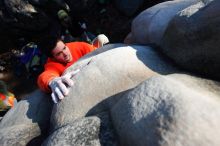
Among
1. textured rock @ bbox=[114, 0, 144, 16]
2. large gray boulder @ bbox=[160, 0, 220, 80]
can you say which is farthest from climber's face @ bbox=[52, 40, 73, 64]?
textured rock @ bbox=[114, 0, 144, 16]

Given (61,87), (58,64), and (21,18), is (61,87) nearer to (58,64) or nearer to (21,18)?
(58,64)

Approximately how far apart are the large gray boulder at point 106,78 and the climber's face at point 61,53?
0.96 meters

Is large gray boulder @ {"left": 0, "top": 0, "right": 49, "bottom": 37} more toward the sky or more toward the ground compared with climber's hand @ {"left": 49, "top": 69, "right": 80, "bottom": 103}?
more toward the ground

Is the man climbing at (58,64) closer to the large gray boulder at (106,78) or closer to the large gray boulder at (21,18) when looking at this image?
the large gray boulder at (106,78)

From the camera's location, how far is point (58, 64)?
168 inches

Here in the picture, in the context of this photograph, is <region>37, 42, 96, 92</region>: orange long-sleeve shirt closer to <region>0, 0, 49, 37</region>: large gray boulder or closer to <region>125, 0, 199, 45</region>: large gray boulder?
<region>125, 0, 199, 45</region>: large gray boulder

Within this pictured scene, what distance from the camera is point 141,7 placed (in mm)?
7949

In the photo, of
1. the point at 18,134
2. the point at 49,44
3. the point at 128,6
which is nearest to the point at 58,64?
the point at 49,44

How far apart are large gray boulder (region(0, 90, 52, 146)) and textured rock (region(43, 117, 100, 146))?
0.57 metres

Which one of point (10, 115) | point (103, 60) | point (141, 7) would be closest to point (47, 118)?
point (10, 115)

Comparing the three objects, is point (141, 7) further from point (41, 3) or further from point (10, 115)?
point (10, 115)

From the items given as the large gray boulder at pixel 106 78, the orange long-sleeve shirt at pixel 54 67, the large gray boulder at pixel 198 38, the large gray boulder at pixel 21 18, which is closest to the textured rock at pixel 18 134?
the large gray boulder at pixel 106 78

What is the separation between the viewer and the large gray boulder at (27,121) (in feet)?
10.5

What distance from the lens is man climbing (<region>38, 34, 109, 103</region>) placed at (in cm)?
328
